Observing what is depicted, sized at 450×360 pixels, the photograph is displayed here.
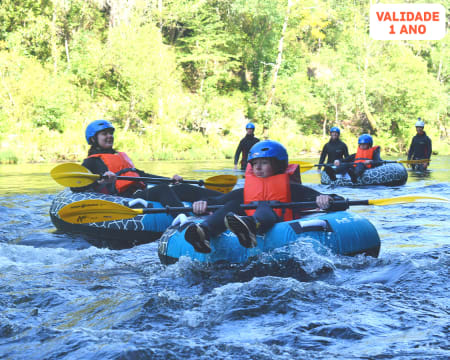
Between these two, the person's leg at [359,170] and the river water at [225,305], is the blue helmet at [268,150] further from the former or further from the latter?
the person's leg at [359,170]

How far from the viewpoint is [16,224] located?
24.8 ft

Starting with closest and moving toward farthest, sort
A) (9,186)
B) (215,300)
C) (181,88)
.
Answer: (215,300) → (9,186) → (181,88)

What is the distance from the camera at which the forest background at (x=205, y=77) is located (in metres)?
26.7

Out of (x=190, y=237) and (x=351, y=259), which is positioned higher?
(x=190, y=237)

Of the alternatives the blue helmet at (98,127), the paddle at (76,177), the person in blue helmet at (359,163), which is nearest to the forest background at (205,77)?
the person in blue helmet at (359,163)

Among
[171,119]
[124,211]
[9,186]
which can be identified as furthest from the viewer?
[171,119]

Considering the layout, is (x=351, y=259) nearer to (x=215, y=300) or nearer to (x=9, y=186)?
(x=215, y=300)

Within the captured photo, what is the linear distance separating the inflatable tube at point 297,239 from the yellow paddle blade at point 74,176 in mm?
2101

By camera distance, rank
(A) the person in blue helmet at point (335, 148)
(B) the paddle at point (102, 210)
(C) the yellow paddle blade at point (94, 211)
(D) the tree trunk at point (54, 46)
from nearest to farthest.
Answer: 1. (B) the paddle at point (102, 210)
2. (C) the yellow paddle blade at point (94, 211)
3. (A) the person in blue helmet at point (335, 148)
4. (D) the tree trunk at point (54, 46)

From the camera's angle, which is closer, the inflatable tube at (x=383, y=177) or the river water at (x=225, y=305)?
the river water at (x=225, y=305)

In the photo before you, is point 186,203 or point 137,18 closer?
point 186,203

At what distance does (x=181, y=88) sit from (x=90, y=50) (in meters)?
5.74

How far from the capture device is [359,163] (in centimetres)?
1162

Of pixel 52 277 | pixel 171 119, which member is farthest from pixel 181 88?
pixel 52 277
